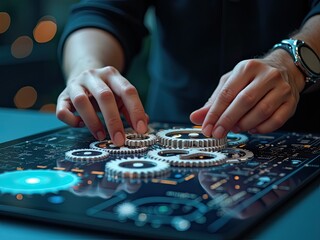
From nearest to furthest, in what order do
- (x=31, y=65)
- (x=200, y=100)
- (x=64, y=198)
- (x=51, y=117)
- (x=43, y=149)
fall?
1. (x=64, y=198)
2. (x=43, y=149)
3. (x=51, y=117)
4. (x=200, y=100)
5. (x=31, y=65)

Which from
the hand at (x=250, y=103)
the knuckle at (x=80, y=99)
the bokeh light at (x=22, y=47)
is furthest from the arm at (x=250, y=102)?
the bokeh light at (x=22, y=47)

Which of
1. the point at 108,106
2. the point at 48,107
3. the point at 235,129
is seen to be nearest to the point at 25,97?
the point at 48,107

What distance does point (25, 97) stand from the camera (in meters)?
3.40

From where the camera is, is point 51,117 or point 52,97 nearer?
point 51,117

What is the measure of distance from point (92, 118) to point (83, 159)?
21 cm

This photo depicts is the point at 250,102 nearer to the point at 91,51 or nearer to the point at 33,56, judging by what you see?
the point at 91,51

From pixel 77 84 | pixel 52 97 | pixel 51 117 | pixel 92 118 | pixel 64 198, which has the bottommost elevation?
pixel 64 198

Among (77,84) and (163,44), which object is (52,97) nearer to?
(163,44)

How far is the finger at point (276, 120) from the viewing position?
114 centimetres

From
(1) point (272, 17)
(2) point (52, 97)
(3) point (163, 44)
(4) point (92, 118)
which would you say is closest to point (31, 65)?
(2) point (52, 97)

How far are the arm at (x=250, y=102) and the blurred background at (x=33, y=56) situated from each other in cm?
227

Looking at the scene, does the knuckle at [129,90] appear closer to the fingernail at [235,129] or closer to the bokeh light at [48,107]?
the fingernail at [235,129]

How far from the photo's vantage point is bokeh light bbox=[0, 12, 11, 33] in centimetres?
323

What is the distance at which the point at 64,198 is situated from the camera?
0.79 m
